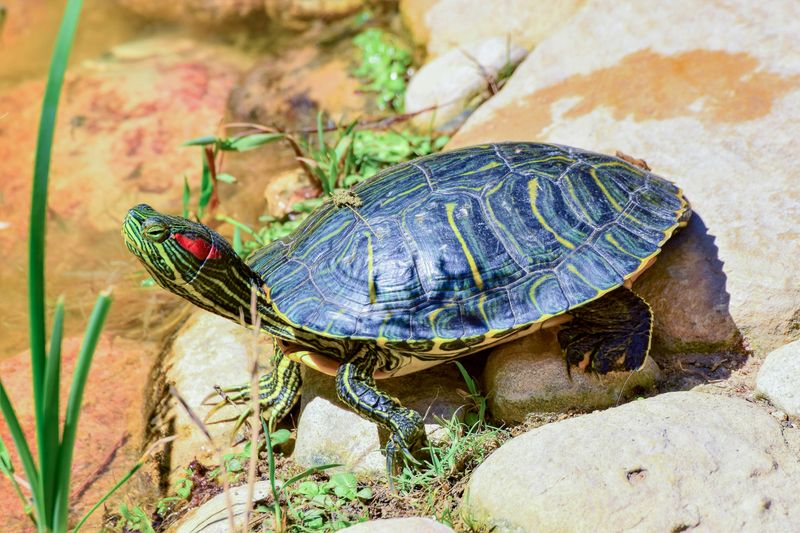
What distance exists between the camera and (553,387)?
351 cm

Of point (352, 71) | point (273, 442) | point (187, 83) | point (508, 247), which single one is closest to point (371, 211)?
point (508, 247)

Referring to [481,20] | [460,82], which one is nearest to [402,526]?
[460,82]

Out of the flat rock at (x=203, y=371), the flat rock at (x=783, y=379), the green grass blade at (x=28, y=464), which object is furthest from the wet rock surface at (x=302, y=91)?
the green grass blade at (x=28, y=464)

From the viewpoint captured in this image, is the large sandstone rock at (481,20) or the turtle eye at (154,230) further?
the large sandstone rock at (481,20)

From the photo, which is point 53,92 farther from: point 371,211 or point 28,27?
point 28,27

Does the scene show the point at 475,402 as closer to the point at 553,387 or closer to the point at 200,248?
the point at 553,387

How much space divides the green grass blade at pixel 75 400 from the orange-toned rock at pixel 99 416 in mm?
1361

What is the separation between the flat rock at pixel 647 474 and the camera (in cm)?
268

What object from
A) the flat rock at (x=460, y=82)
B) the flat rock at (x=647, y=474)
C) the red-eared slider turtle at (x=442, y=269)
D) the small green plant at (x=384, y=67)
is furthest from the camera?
the small green plant at (x=384, y=67)

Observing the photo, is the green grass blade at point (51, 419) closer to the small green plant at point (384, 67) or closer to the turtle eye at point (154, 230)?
the turtle eye at point (154, 230)

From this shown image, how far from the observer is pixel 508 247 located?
11.5ft

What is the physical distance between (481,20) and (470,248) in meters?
3.43

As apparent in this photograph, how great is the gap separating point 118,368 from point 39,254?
2.56m

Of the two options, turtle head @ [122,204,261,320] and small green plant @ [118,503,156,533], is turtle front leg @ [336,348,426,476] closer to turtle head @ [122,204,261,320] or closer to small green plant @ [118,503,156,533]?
turtle head @ [122,204,261,320]
